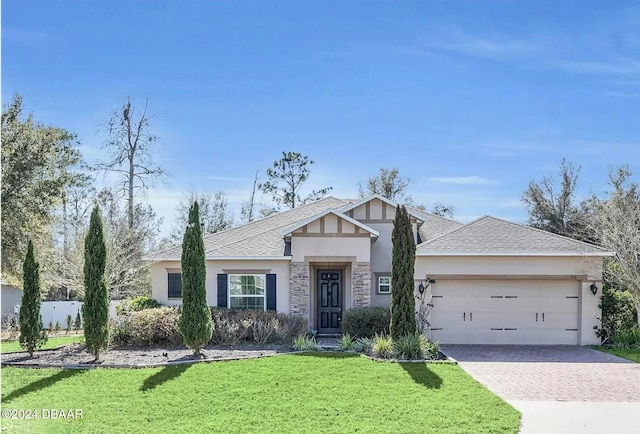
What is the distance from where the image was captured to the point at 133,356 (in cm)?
1507

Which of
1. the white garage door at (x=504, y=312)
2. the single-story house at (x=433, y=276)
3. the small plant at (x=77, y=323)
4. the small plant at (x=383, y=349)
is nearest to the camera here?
the small plant at (x=383, y=349)

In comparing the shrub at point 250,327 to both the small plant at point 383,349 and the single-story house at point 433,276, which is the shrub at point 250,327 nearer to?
the single-story house at point 433,276

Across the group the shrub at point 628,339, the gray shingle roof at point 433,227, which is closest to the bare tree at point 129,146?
the gray shingle roof at point 433,227

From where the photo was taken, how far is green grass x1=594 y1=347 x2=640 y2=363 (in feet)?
51.8

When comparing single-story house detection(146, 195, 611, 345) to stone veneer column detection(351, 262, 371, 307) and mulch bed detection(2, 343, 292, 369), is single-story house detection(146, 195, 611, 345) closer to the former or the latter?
stone veneer column detection(351, 262, 371, 307)

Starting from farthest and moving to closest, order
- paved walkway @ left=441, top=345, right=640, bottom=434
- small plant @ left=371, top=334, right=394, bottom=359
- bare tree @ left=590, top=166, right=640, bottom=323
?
bare tree @ left=590, top=166, right=640, bottom=323 < small plant @ left=371, top=334, right=394, bottom=359 < paved walkway @ left=441, top=345, right=640, bottom=434

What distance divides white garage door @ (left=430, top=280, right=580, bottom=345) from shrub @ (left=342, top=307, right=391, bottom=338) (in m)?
1.87

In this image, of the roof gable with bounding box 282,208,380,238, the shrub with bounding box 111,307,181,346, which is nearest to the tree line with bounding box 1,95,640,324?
the shrub with bounding box 111,307,181,346

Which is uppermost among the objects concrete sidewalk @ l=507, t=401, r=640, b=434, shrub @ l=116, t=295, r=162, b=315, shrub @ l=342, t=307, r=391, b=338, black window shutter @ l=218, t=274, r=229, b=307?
black window shutter @ l=218, t=274, r=229, b=307

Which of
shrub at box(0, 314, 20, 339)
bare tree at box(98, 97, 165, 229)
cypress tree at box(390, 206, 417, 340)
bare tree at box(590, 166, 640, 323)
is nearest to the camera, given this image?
cypress tree at box(390, 206, 417, 340)

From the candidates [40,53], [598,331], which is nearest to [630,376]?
[598,331]

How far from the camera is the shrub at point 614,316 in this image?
→ 1828cm

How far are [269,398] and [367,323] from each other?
7.66 meters

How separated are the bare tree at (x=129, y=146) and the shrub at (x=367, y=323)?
1822 cm
